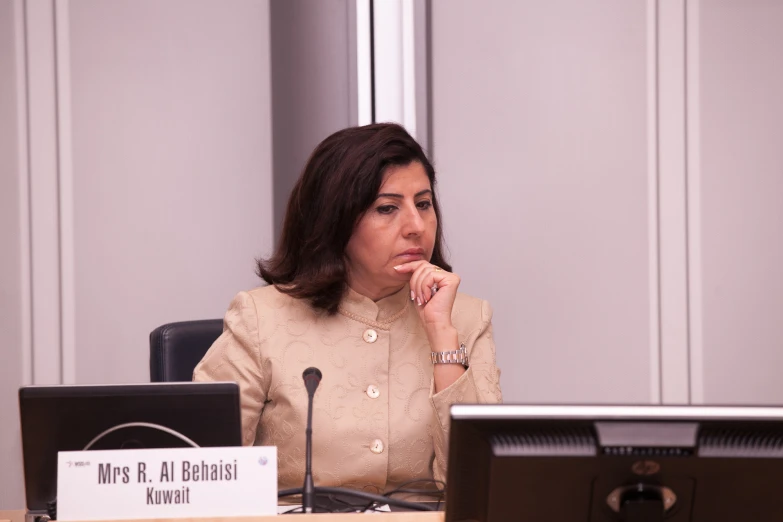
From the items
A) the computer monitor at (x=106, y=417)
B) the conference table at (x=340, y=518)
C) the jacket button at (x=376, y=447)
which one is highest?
the computer monitor at (x=106, y=417)

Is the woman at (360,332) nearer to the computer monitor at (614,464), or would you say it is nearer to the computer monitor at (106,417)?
the computer monitor at (106,417)

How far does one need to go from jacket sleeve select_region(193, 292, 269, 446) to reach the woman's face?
313mm

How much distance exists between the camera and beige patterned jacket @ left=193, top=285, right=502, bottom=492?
1.94 meters

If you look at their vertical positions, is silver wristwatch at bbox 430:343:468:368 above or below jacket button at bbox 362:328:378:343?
below

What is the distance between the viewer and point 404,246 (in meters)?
2.10

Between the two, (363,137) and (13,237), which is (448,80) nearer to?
(363,137)

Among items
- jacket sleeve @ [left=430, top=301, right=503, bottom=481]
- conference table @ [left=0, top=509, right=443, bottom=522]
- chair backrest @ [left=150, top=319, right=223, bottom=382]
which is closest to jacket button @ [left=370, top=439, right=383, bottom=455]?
jacket sleeve @ [left=430, top=301, right=503, bottom=481]

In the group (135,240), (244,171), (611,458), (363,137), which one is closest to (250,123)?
(244,171)

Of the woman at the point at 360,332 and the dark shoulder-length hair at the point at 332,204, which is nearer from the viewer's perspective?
the woman at the point at 360,332

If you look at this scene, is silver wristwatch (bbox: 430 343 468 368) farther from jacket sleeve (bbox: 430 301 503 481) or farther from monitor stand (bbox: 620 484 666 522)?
monitor stand (bbox: 620 484 666 522)

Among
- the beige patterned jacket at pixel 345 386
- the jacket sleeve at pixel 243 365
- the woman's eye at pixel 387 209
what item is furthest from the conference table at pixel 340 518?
the woman's eye at pixel 387 209

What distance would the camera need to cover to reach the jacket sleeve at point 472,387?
1.86 metres

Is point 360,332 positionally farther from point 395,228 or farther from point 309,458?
point 309,458

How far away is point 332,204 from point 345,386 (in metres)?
0.44
